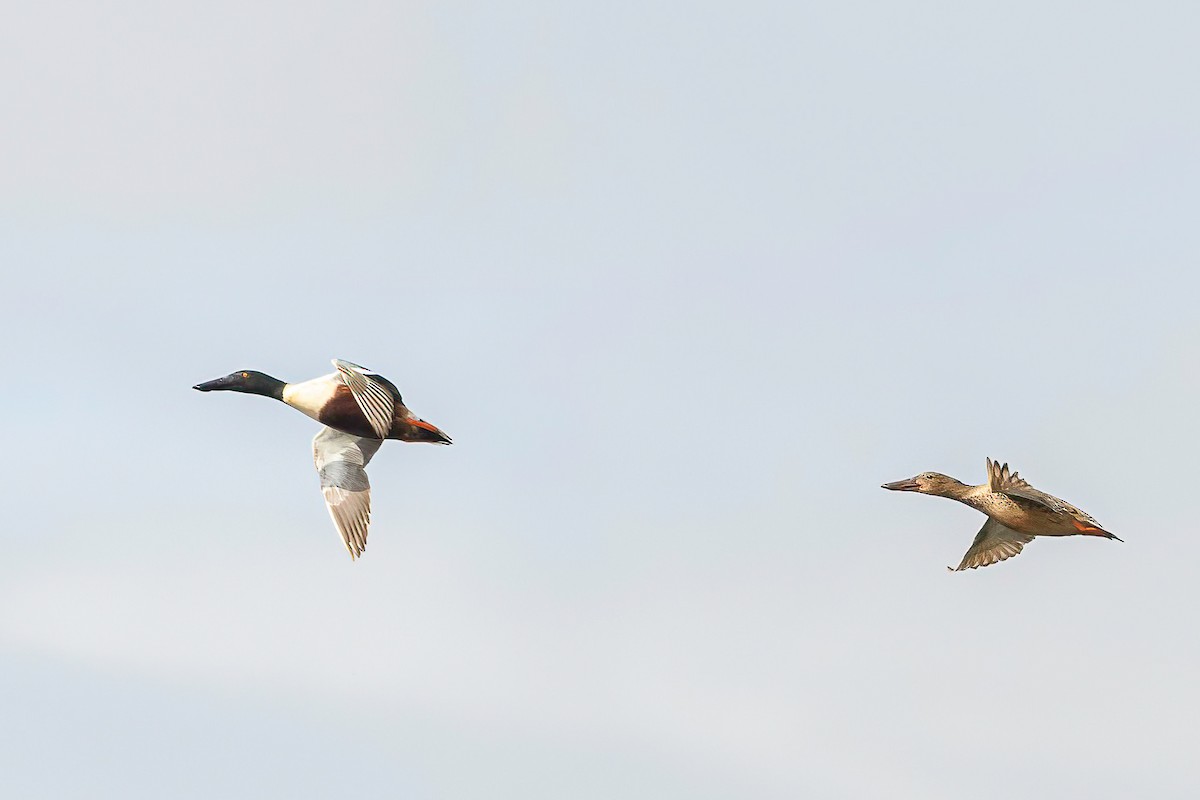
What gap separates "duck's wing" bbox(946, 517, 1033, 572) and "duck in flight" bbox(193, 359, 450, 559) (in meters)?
10.3

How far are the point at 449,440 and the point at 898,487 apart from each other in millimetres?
8791

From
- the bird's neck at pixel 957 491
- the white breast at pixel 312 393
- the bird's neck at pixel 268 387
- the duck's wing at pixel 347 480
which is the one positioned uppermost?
the bird's neck at pixel 957 491

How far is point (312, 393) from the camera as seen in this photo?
110ft

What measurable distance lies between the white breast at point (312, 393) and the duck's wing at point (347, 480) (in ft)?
1.65

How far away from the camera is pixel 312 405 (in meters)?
33.5

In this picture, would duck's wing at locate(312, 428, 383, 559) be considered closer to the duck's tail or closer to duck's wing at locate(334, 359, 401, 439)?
duck's wing at locate(334, 359, 401, 439)

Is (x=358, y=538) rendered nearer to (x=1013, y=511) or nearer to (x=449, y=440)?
(x=449, y=440)

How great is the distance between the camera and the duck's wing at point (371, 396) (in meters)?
30.9

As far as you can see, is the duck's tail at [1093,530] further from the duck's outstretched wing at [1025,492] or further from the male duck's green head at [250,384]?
the male duck's green head at [250,384]

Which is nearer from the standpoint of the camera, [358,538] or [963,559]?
[358,538]

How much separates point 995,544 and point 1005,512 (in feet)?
7.42

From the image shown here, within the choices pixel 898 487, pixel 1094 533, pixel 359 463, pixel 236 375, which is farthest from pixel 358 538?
pixel 1094 533

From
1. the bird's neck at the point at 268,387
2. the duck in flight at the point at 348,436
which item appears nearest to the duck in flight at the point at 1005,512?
the duck in flight at the point at 348,436

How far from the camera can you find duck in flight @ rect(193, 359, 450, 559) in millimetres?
32375
